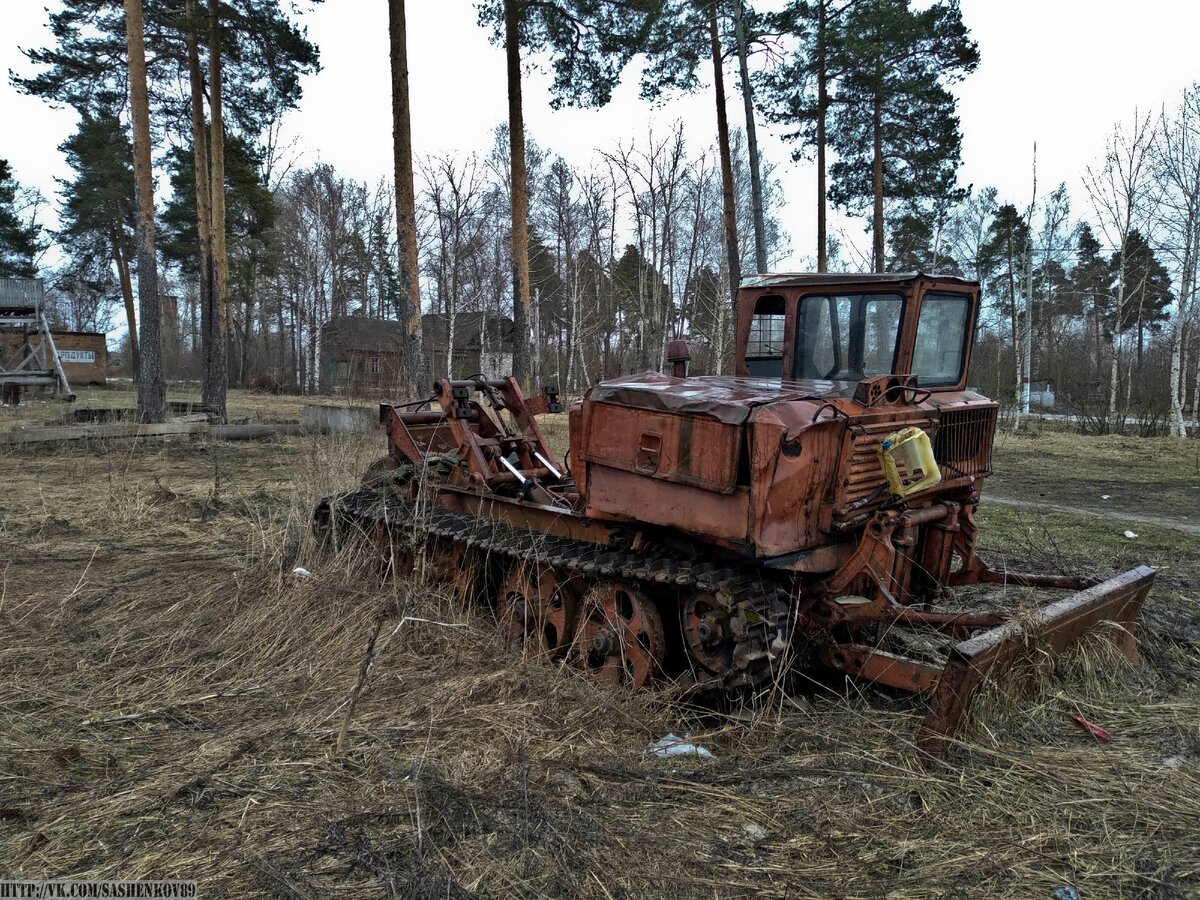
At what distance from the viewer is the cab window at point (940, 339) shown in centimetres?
500

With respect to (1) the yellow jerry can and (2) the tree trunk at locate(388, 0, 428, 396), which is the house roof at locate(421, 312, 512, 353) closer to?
(2) the tree trunk at locate(388, 0, 428, 396)

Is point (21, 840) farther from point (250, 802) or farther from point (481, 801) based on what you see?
point (481, 801)

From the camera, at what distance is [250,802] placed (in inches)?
123

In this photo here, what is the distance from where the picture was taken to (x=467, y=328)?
47156 millimetres

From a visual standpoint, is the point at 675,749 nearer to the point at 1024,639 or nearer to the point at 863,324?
the point at 1024,639

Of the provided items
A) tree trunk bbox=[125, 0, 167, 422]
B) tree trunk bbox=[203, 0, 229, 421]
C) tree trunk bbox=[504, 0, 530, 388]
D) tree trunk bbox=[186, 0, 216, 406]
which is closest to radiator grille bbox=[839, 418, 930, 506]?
tree trunk bbox=[504, 0, 530, 388]

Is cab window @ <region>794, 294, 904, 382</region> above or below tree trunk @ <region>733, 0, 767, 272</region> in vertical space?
below

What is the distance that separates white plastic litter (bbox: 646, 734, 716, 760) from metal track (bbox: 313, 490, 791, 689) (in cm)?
34

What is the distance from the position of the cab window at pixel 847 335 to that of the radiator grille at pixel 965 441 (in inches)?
19.2

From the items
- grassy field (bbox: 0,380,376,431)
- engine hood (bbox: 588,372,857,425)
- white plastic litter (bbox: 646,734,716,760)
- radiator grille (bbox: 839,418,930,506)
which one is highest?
engine hood (bbox: 588,372,857,425)

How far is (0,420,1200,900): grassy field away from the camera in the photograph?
277 cm

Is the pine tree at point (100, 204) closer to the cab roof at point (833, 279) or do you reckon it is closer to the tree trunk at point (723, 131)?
the tree trunk at point (723, 131)

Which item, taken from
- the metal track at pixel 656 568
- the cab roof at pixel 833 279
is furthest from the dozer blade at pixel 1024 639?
the cab roof at pixel 833 279

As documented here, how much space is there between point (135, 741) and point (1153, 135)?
28.3m
